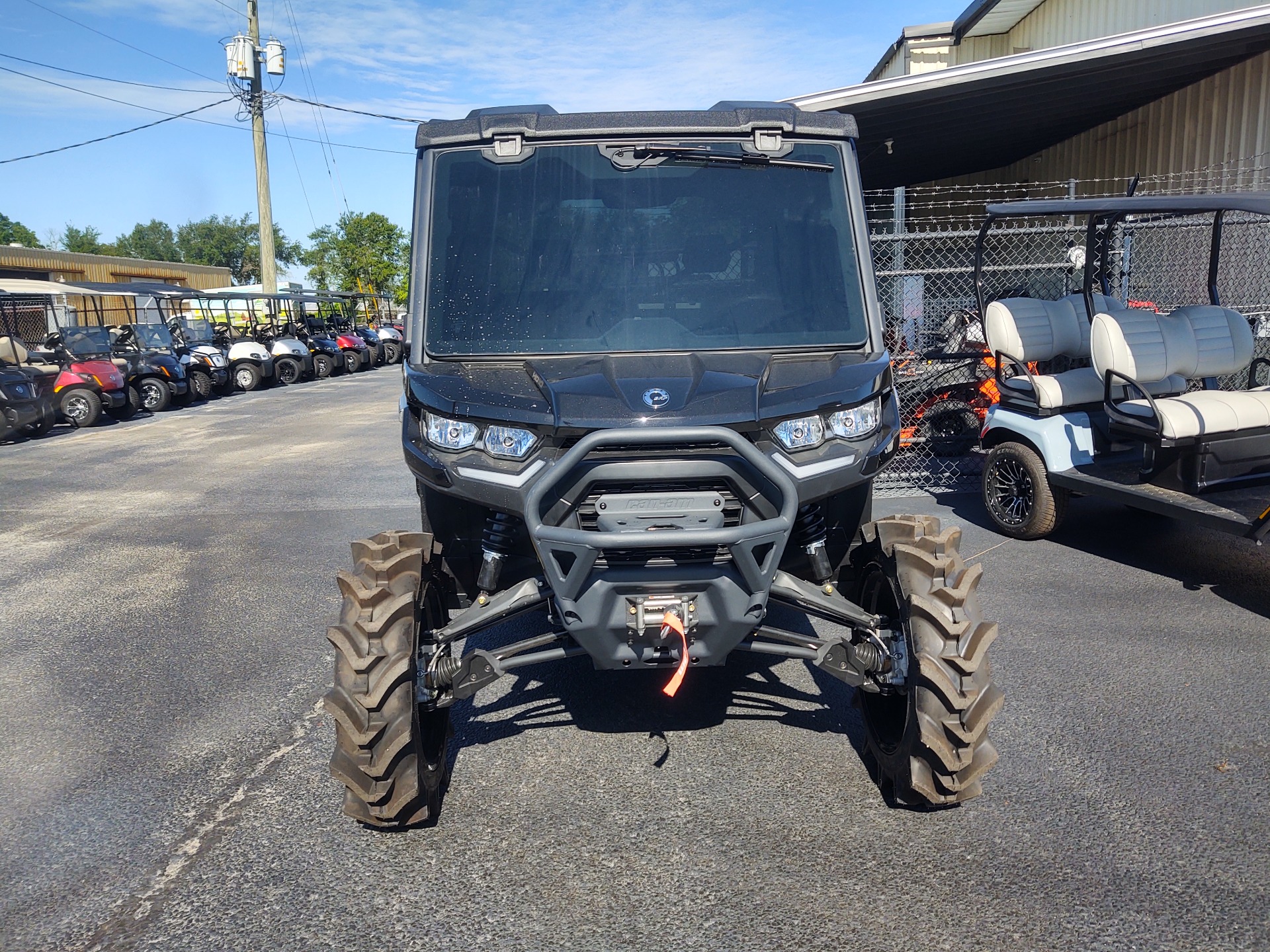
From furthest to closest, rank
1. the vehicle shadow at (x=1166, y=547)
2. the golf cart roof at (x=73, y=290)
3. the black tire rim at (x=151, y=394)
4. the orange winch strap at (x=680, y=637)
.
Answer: the black tire rim at (x=151, y=394), the golf cart roof at (x=73, y=290), the vehicle shadow at (x=1166, y=547), the orange winch strap at (x=680, y=637)

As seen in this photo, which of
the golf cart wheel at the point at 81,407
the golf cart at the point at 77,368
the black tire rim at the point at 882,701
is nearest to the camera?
the black tire rim at the point at 882,701

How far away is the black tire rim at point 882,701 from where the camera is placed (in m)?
3.64

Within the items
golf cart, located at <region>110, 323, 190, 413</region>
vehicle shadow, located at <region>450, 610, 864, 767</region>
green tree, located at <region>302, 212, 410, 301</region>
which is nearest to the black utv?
vehicle shadow, located at <region>450, 610, 864, 767</region>

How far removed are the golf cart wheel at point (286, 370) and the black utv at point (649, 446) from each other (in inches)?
894

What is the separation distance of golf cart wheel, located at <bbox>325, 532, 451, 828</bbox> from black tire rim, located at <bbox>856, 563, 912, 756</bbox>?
60.7 inches

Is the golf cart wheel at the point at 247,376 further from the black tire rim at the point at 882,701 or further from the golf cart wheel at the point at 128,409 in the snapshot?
the black tire rim at the point at 882,701

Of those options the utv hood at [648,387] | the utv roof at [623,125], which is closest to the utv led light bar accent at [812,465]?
the utv hood at [648,387]

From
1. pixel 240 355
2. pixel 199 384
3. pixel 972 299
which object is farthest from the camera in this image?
pixel 240 355

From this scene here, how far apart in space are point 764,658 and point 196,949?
2.86m

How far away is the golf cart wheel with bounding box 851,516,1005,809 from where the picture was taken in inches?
128

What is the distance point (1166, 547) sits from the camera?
704cm

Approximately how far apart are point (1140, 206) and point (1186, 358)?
1.15m

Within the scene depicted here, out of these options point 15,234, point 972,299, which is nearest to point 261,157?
point 972,299

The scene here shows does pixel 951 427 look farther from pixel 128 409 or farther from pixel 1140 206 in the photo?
pixel 128 409
